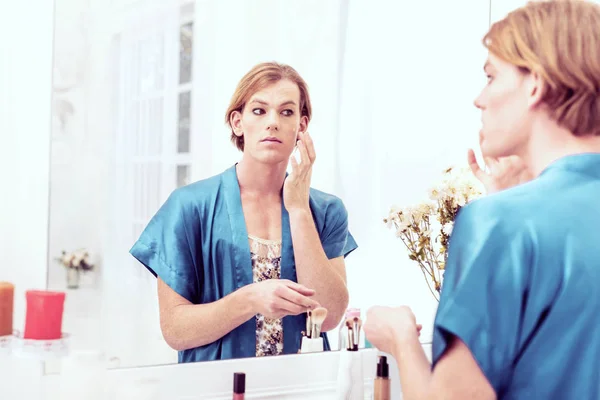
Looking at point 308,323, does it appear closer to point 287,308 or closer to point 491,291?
point 287,308

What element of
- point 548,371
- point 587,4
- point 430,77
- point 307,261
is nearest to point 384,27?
point 430,77

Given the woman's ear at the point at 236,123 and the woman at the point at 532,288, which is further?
the woman's ear at the point at 236,123

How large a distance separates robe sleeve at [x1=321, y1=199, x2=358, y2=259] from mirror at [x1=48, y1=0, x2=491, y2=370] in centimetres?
3

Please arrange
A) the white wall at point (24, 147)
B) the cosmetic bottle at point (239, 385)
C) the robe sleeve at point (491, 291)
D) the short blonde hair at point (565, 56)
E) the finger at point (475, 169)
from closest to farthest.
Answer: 1. the robe sleeve at point (491, 291)
2. the short blonde hair at point (565, 56)
3. the white wall at point (24, 147)
4. the cosmetic bottle at point (239, 385)
5. the finger at point (475, 169)

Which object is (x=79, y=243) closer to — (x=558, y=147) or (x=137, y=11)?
(x=137, y=11)

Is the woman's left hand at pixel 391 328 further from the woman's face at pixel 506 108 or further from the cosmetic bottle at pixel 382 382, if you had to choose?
the cosmetic bottle at pixel 382 382

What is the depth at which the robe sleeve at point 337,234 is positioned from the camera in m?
1.72

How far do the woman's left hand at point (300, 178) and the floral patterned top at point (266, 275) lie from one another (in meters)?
0.11

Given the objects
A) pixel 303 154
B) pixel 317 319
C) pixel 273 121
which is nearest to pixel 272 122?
pixel 273 121

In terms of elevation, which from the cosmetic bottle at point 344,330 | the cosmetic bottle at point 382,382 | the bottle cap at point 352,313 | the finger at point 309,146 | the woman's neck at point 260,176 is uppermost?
the finger at point 309,146

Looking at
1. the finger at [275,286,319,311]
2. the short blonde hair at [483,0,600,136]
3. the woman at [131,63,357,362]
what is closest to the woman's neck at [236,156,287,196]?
the woman at [131,63,357,362]

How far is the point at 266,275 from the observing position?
1.61m

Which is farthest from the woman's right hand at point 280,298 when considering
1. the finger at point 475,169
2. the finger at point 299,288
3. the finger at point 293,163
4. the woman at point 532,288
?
the woman at point 532,288

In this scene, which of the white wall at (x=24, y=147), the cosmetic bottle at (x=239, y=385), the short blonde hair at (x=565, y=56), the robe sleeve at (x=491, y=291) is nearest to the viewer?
Result: the robe sleeve at (x=491, y=291)
